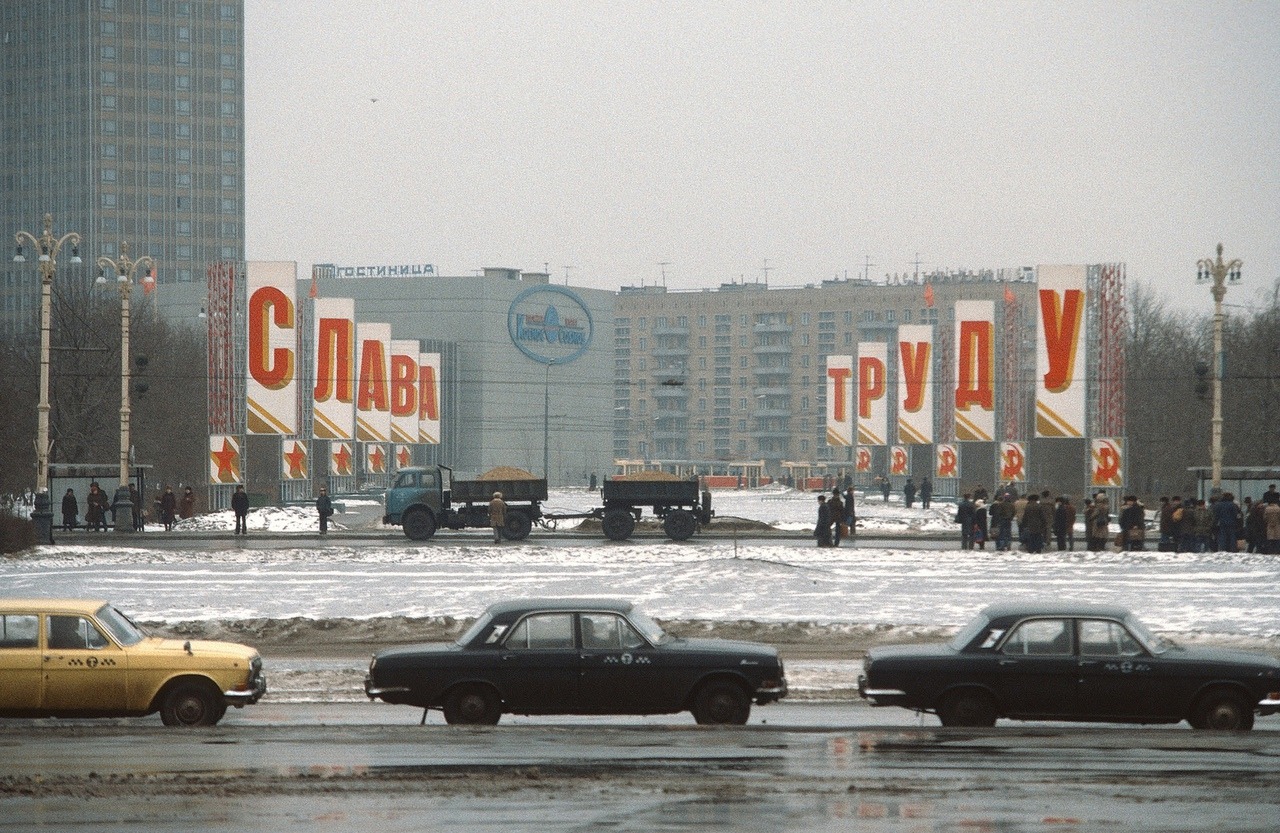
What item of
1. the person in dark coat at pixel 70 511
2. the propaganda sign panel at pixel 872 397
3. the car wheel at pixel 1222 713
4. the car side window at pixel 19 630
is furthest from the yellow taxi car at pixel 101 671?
the propaganda sign panel at pixel 872 397

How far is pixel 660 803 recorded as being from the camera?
11.8 meters

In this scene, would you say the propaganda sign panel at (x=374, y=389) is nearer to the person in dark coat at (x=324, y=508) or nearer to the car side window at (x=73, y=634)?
the person in dark coat at (x=324, y=508)

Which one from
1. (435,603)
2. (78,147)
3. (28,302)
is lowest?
(435,603)

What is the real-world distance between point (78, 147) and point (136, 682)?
182m

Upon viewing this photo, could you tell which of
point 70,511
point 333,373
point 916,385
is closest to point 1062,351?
point 916,385

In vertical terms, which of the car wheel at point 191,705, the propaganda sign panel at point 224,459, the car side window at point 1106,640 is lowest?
the car wheel at point 191,705

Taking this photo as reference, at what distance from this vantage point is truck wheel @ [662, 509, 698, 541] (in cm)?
4841

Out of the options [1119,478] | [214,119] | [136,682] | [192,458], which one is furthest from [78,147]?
[136,682]

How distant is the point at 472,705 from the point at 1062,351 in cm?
3758

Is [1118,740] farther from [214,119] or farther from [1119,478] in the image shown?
[214,119]

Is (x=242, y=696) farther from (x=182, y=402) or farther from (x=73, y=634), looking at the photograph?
(x=182, y=402)

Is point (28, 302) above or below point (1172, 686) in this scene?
above

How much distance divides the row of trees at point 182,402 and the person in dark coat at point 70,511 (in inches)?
416

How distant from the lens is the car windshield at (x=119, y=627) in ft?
54.0
